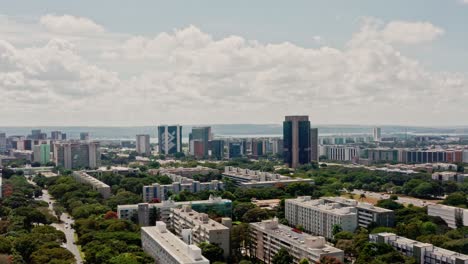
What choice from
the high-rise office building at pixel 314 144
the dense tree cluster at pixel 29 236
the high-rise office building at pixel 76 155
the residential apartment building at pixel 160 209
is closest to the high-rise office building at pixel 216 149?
the high-rise office building at pixel 314 144

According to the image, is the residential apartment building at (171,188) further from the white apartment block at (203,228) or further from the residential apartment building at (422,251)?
the residential apartment building at (422,251)

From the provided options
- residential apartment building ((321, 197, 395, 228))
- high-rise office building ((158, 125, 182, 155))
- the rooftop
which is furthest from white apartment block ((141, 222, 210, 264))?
high-rise office building ((158, 125, 182, 155))

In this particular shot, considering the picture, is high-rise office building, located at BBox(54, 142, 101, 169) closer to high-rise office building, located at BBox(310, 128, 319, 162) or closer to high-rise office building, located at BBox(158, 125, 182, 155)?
high-rise office building, located at BBox(158, 125, 182, 155)

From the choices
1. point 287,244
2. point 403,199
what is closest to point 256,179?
point 403,199

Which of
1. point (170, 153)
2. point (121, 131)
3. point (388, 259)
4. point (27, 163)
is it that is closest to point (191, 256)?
point (388, 259)

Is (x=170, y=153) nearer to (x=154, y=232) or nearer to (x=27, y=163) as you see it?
(x=27, y=163)
